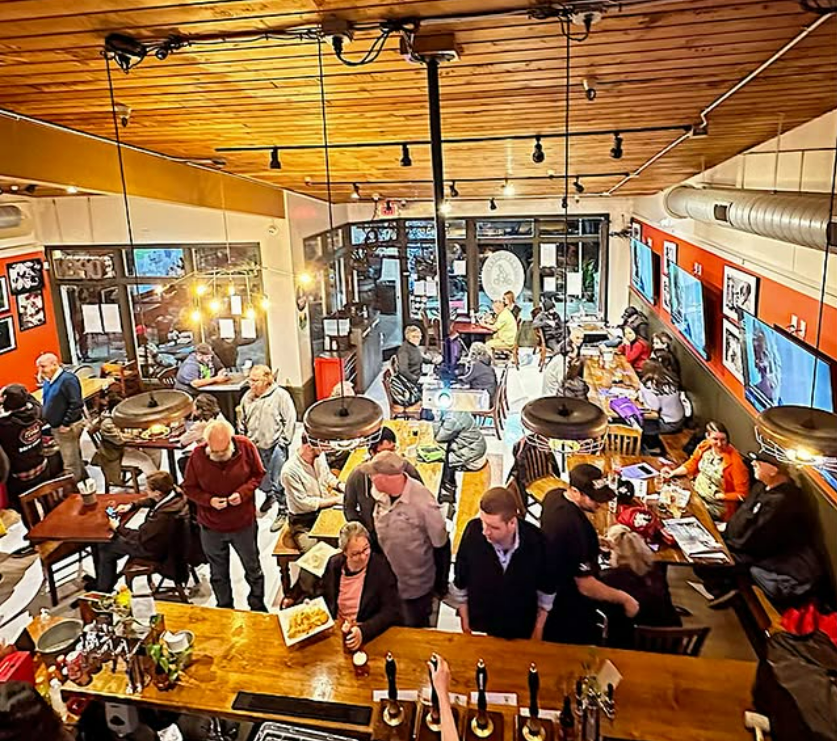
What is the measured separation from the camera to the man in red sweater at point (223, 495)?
4.74 m

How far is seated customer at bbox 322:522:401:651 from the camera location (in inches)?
125

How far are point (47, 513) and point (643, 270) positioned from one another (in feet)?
30.1

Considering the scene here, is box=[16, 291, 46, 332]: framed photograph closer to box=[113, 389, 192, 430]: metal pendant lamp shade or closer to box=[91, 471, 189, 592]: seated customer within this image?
box=[91, 471, 189, 592]: seated customer

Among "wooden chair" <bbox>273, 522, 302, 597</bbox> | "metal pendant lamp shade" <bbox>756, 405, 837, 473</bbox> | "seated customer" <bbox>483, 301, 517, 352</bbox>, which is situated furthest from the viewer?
"seated customer" <bbox>483, 301, 517, 352</bbox>

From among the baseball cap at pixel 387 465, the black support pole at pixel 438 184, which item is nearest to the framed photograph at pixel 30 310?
the baseball cap at pixel 387 465

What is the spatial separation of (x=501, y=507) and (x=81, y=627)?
2.10 metres

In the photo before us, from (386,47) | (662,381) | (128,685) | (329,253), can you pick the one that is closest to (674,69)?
(386,47)

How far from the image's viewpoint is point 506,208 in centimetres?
1308

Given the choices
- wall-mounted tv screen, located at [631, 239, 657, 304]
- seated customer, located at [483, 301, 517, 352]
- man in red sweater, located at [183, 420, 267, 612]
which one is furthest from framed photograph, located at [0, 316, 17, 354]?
wall-mounted tv screen, located at [631, 239, 657, 304]

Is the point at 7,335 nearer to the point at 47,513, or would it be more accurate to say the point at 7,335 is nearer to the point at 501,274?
the point at 47,513

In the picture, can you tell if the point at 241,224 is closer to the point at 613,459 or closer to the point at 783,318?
the point at 613,459

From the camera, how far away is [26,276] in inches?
372

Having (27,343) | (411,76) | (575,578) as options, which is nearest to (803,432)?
(575,578)

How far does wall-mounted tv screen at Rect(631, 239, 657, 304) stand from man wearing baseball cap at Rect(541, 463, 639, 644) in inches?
290
